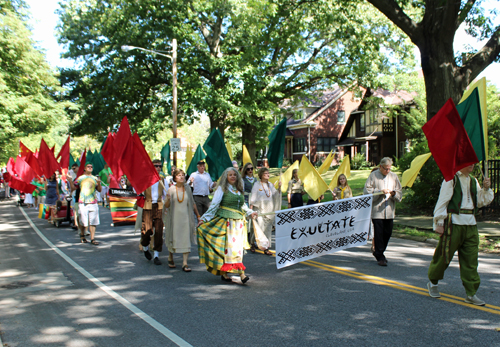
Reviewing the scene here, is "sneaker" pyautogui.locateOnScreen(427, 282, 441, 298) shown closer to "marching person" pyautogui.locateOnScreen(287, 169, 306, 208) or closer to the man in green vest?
the man in green vest

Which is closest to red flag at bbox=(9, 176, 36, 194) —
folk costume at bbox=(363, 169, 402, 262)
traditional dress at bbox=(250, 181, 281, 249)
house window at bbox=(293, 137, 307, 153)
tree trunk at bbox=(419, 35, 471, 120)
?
traditional dress at bbox=(250, 181, 281, 249)

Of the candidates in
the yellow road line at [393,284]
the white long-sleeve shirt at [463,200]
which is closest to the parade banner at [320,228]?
the yellow road line at [393,284]

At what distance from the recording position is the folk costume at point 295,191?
11992 millimetres

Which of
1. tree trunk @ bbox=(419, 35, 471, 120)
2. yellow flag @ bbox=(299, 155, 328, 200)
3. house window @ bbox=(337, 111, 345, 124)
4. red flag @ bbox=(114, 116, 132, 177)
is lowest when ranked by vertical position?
yellow flag @ bbox=(299, 155, 328, 200)

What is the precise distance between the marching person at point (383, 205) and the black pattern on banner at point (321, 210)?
0.22 m

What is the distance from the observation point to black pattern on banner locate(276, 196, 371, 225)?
6.92 meters

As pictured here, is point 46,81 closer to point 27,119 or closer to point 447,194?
point 27,119

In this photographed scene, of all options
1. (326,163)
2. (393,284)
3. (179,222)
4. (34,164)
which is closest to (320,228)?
(393,284)

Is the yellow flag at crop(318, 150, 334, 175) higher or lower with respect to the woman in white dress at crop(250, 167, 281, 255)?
higher

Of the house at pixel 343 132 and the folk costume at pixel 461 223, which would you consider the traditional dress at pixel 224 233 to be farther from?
the house at pixel 343 132

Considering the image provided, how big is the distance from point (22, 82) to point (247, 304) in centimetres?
2187

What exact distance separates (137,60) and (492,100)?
20190mm

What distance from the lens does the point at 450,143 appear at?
5.51 m

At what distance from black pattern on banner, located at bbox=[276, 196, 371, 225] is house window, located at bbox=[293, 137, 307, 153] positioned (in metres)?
44.6
